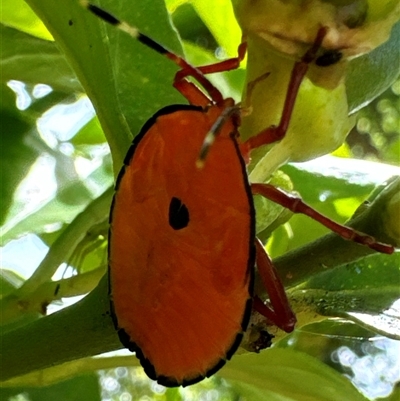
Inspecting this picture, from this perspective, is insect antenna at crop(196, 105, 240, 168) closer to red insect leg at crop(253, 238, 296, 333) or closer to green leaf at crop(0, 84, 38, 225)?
red insect leg at crop(253, 238, 296, 333)

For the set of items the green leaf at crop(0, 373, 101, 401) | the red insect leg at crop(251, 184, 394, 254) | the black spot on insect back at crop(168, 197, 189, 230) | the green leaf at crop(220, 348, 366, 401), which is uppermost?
the black spot on insect back at crop(168, 197, 189, 230)

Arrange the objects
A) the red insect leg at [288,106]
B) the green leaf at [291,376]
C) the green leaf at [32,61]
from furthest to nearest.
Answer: the green leaf at [32,61]
the green leaf at [291,376]
the red insect leg at [288,106]

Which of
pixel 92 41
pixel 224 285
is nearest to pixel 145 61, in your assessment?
pixel 92 41

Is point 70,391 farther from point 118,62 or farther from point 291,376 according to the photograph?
point 118,62

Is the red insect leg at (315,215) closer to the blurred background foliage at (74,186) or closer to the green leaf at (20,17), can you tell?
the blurred background foliage at (74,186)

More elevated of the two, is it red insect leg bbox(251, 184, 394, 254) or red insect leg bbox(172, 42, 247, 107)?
red insect leg bbox(172, 42, 247, 107)

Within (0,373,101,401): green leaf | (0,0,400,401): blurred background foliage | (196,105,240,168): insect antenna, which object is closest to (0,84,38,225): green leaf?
(0,0,400,401): blurred background foliage

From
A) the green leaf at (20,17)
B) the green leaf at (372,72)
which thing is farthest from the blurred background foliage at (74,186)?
the green leaf at (372,72)

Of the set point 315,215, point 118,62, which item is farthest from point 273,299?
point 118,62
